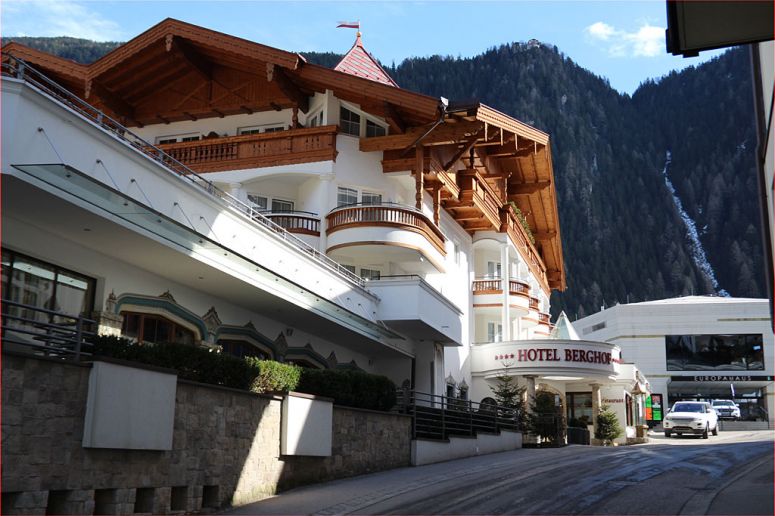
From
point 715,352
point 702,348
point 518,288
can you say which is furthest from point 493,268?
point 715,352

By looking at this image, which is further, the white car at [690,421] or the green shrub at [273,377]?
the white car at [690,421]

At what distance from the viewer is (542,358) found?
37.5 metres

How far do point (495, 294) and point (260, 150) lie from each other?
48.3 ft

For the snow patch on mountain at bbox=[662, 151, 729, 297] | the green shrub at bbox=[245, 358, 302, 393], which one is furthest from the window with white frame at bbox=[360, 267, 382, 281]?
the snow patch on mountain at bbox=[662, 151, 729, 297]

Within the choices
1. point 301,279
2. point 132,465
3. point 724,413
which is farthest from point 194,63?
point 724,413

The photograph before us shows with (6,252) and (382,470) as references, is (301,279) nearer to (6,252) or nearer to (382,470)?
(382,470)

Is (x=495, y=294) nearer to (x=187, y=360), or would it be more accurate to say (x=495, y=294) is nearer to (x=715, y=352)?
(x=187, y=360)

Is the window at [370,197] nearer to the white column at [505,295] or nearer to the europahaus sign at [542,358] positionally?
the white column at [505,295]

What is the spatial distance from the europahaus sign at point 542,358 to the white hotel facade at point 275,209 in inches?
4.1

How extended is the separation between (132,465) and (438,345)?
20.1 m

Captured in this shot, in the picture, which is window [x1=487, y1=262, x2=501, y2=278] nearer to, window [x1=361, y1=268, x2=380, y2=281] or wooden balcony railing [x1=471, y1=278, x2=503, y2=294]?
wooden balcony railing [x1=471, y1=278, x2=503, y2=294]

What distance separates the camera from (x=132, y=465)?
13.0 metres

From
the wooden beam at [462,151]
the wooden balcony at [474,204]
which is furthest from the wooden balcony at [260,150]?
the wooden balcony at [474,204]

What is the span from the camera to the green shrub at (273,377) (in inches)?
674
